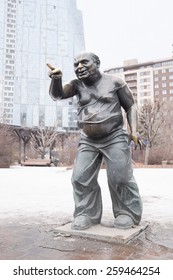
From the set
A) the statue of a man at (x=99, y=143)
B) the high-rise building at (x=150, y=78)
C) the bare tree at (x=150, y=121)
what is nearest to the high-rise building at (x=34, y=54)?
the bare tree at (x=150, y=121)

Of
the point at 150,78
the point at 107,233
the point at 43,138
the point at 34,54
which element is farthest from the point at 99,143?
the point at 150,78

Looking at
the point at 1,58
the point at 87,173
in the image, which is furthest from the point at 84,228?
the point at 1,58

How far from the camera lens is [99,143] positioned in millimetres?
3543

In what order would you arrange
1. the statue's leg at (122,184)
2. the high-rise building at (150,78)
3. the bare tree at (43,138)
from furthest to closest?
the high-rise building at (150,78), the bare tree at (43,138), the statue's leg at (122,184)

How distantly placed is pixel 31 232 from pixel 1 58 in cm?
4542

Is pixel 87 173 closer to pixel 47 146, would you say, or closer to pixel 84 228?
pixel 84 228

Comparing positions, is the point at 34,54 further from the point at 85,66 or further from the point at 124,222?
the point at 124,222

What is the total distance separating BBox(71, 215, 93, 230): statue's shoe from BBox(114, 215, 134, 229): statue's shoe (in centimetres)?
36

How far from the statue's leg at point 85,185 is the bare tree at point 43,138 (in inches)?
1248

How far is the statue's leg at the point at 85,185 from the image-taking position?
347 centimetres

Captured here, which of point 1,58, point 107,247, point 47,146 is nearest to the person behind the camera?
point 107,247

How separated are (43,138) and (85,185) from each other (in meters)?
32.4

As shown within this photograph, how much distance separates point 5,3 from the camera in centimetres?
4562

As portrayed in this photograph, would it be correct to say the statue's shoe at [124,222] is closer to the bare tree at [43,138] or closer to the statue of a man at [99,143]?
the statue of a man at [99,143]
